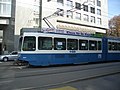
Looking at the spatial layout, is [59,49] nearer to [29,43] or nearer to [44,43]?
[44,43]

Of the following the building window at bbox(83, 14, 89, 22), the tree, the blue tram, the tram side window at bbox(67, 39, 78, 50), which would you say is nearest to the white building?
the building window at bbox(83, 14, 89, 22)

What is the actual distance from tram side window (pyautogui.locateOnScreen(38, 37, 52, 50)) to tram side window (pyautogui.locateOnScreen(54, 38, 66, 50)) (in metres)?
0.59

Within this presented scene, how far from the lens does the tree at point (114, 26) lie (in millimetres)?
66750

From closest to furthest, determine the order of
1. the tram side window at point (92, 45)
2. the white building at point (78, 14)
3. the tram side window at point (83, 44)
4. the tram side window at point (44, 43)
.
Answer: the tram side window at point (44, 43), the tram side window at point (83, 44), the tram side window at point (92, 45), the white building at point (78, 14)

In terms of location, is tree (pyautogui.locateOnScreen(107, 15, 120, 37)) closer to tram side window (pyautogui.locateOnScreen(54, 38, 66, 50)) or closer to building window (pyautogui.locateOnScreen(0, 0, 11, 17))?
building window (pyautogui.locateOnScreen(0, 0, 11, 17))

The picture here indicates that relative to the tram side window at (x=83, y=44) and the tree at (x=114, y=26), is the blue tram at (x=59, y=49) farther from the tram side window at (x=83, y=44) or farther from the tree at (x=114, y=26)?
the tree at (x=114, y=26)

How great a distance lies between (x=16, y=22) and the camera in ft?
134

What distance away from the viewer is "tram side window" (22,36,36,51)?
15.9 m

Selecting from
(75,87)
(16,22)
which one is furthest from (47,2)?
(75,87)

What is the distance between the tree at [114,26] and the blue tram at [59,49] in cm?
4737

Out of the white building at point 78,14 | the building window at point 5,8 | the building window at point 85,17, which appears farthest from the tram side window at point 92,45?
the building window at point 85,17

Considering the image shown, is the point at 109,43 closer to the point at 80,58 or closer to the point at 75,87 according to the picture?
the point at 80,58

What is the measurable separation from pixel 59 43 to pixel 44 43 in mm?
1530

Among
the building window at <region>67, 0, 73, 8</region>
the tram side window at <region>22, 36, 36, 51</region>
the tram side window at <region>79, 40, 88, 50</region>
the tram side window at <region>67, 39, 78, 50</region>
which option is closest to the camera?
the tram side window at <region>22, 36, 36, 51</region>
